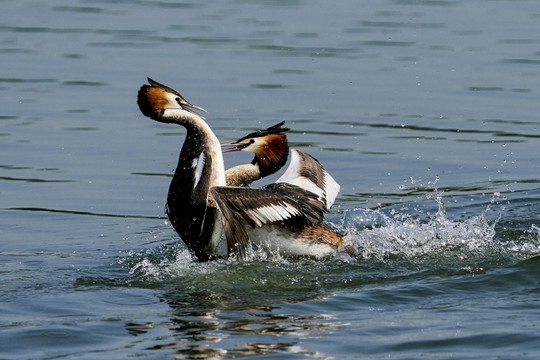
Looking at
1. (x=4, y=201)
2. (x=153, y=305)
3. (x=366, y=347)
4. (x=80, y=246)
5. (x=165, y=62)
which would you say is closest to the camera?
(x=366, y=347)

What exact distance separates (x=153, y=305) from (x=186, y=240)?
103 centimetres

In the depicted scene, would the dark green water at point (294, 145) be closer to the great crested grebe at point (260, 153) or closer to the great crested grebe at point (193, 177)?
the great crested grebe at point (193, 177)

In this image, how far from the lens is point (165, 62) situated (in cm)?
1528

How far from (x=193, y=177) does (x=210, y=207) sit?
0.81 feet

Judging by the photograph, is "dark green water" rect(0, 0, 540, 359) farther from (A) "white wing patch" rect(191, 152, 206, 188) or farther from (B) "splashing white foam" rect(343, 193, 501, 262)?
(A) "white wing patch" rect(191, 152, 206, 188)

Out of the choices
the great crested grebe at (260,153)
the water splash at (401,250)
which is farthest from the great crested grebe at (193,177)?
the great crested grebe at (260,153)

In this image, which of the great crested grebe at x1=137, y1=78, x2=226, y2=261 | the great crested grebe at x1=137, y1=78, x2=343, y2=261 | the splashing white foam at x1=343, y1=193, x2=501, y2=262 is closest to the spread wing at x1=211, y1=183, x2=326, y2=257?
the great crested grebe at x1=137, y1=78, x2=343, y2=261

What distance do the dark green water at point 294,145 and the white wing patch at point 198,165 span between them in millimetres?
644

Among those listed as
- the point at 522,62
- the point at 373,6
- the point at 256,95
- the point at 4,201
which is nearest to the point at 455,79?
the point at 522,62

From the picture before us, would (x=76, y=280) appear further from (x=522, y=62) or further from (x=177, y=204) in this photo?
(x=522, y=62)

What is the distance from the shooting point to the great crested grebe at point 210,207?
310 inches

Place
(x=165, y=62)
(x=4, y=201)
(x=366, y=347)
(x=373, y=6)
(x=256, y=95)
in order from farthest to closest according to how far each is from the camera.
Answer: (x=373, y=6), (x=165, y=62), (x=256, y=95), (x=4, y=201), (x=366, y=347)

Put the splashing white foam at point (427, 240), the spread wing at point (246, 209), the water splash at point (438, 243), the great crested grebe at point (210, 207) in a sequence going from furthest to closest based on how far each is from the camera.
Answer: the splashing white foam at point (427, 240)
the water splash at point (438, 243)
the great crested grebe at point (210, 207)
the spread wing at point (246, 209)

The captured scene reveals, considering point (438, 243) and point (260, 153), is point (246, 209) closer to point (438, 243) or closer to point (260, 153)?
point (260, 153)
